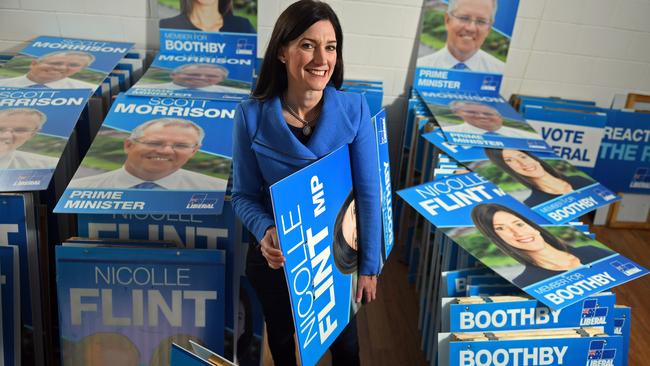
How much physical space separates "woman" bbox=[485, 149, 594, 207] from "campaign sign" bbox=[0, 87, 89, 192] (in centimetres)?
171

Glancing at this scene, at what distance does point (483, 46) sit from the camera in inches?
121

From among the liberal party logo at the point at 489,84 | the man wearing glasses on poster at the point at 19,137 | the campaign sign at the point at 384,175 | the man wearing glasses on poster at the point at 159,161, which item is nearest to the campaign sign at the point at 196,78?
the man wearing glasses on poster at the point at 159,161

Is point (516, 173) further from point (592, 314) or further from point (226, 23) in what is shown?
point (226, 23)

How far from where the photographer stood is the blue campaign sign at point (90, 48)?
2.66 meters

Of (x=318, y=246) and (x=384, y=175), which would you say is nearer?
(x=318, y=246)

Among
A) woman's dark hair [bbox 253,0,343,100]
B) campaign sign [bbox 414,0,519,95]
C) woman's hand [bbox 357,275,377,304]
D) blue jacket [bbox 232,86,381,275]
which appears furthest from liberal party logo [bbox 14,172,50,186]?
campaign sign [bbox 414,0,519,95]

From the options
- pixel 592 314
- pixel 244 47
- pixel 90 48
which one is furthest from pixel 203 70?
pixel 592 314

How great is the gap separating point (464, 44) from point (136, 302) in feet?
6.72

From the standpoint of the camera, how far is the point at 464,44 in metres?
3.04

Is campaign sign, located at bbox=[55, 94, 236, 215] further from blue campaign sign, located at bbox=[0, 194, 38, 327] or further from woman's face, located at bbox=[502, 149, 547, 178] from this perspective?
woman's face, located at bbox=[502, 149, 547, 178]

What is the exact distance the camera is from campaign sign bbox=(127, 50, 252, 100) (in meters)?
2.50

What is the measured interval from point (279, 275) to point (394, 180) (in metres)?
1.80

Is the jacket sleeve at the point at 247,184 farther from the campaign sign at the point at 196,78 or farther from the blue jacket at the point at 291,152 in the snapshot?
the campaign sign at the point at 196,78

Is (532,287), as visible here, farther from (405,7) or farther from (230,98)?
(405,7)
